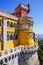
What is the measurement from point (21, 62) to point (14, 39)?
21.1ft

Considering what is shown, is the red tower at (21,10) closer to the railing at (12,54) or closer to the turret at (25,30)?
the turret at (25,30)

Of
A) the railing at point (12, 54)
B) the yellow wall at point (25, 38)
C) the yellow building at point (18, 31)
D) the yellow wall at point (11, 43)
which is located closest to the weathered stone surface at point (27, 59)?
the railing at point (12, 54)

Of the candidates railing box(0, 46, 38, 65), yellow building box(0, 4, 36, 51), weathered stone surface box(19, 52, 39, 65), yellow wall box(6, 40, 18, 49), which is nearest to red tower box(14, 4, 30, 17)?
yellow building box(0, 4, 36, 51)

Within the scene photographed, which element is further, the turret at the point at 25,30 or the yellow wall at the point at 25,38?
the yellow wall at the point at 25,38

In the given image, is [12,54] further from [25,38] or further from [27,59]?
[25,38]

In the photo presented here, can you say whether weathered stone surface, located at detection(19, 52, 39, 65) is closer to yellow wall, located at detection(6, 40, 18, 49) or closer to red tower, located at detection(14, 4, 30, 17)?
yellow wall, located at detection(6, 40, 18, 49)

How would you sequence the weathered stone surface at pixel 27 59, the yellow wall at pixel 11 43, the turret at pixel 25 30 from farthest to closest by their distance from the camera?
A: the turret at pixel 25 30
the weathered stone surface at pixel 27 59
the yellow wall at pixel 11 43

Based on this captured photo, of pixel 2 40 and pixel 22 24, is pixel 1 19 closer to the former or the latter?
pixel 2 40

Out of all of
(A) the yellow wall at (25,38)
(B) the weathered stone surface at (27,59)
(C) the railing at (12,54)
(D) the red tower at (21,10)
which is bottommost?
(B) the weathered stone surface at (27,59)

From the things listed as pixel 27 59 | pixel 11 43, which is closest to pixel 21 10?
pixel 11 43

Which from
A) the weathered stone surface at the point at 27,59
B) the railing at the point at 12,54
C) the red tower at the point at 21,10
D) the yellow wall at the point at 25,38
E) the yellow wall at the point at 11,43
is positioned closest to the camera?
the railing at the point at 12,54

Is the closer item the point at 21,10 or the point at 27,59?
the point at 27,59

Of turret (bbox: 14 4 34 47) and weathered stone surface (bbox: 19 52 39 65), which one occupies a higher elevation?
turret (bbox: 14 4 34 47)

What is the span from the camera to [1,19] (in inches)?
1272
